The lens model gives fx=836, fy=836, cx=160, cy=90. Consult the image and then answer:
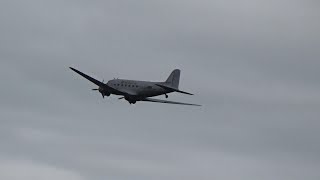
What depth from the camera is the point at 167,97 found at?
545 feet

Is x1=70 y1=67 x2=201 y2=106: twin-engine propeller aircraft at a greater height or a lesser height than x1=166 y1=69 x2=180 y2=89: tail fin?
lesser

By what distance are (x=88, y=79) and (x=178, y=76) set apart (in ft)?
60.2

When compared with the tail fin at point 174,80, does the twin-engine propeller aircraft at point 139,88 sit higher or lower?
lower

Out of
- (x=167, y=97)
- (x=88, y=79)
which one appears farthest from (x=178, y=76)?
(x=88, y=79)

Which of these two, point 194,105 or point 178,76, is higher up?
point 178,76

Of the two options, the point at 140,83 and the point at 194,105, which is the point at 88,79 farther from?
the point at 194,105

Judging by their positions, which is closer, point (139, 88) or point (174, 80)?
point (139, 88)

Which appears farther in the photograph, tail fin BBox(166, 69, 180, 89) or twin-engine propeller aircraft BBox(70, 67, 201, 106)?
tail fin BBox(166, 69, 180, 89)

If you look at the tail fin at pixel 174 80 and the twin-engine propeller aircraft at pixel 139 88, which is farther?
the tail fin at pixel 174 80

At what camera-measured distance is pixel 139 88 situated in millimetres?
166125

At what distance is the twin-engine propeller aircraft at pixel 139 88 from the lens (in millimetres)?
165250

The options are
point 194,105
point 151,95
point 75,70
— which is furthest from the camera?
point 151,95

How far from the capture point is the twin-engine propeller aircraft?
16525cm

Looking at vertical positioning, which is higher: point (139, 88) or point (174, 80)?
point (174, 80)
